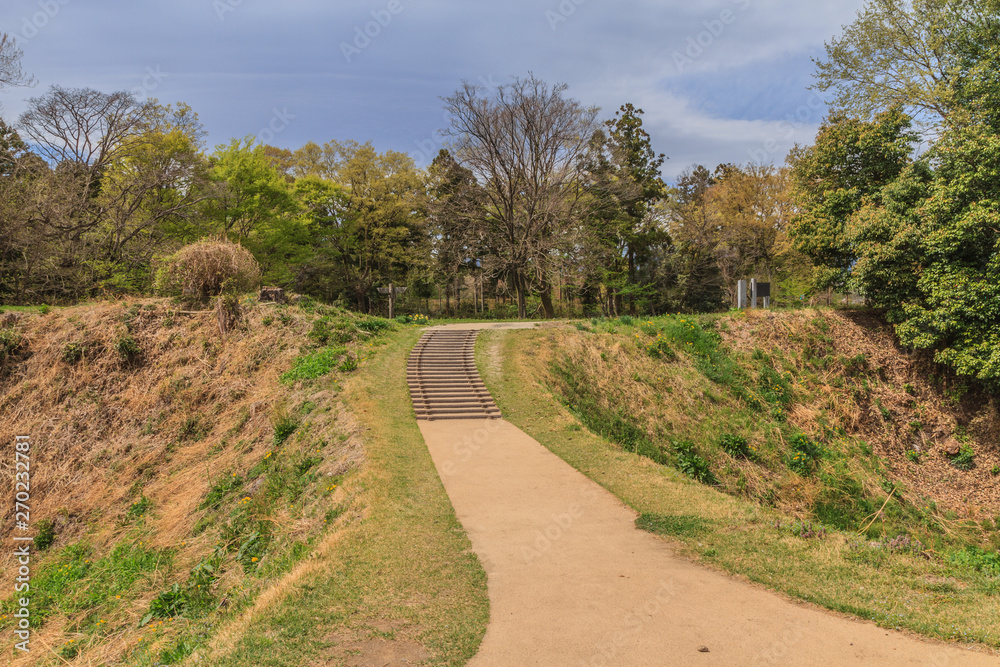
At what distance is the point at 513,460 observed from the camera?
10.8m

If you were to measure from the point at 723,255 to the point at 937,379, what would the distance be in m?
20.3

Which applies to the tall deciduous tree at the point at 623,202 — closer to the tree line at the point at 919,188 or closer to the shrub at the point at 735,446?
the tree line at the point at 919,188

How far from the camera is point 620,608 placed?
5.44 metres

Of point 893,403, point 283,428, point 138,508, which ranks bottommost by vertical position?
point 138,508

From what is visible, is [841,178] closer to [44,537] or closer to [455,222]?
[455,222]

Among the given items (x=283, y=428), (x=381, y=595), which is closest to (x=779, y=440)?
(x=381, y=595)

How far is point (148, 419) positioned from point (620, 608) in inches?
562

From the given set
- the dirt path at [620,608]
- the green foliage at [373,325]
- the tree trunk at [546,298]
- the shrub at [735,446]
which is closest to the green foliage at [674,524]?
the dirt path at [620,608]

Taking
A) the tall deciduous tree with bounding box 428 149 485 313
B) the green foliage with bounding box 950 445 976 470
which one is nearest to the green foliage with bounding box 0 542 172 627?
the green foliage with bounding box 950 445 976 470

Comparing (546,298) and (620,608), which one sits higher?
(546,298)

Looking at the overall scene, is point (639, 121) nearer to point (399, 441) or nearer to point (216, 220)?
point (216, 220)

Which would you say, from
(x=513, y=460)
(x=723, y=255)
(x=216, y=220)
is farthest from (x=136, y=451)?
(x=723, y=255)

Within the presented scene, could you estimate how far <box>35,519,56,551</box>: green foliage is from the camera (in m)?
12.1

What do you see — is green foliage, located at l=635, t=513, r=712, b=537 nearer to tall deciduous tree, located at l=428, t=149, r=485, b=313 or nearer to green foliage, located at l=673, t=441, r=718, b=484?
green foliage, located at l=673, t=441, r=718, b=484
